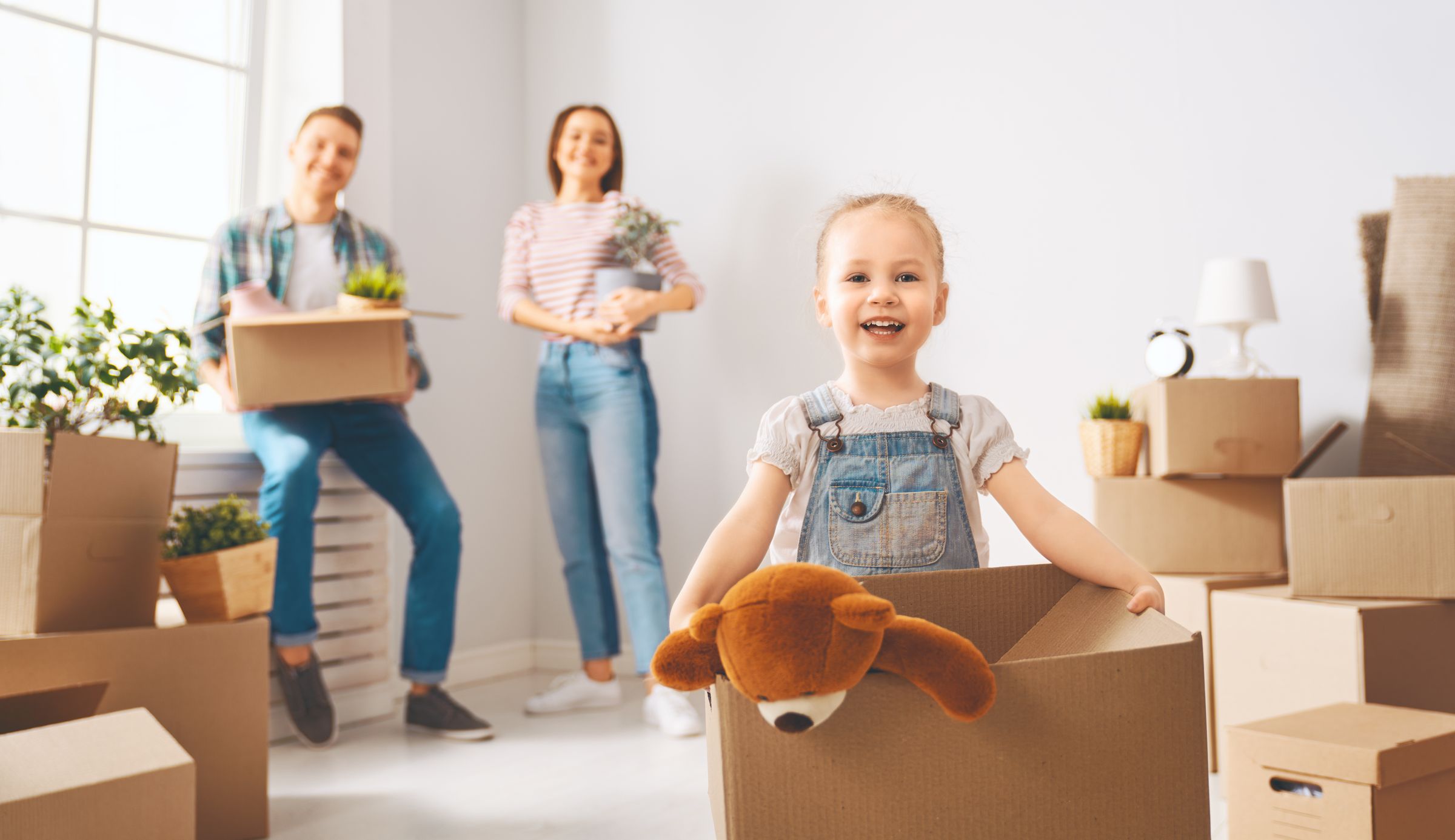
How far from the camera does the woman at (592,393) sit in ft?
7.79

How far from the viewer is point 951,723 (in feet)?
1.80

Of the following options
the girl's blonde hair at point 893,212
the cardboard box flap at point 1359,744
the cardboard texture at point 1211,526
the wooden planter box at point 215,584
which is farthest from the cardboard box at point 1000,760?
the cardboard texture at point 1211,526

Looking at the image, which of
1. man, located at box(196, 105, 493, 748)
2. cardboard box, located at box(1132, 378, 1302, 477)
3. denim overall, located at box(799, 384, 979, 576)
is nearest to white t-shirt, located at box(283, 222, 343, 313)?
man, located at box(196, 105, 493, 748)

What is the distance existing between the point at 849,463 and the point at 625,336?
142 centimetres

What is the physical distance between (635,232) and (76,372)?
122 cm

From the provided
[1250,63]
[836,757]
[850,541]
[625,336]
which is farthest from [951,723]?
[1250,63]

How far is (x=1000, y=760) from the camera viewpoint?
550mm

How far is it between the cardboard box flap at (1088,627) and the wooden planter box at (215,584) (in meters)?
1.27

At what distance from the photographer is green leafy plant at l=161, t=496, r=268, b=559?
1615 millimetres

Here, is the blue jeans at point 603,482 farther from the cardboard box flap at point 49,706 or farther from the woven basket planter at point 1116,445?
the cardboard box flap at point 49,706

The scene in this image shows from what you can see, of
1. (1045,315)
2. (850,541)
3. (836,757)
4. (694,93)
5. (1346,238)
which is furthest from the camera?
(694,93)

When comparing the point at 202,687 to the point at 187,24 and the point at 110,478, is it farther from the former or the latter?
the point at 187,24

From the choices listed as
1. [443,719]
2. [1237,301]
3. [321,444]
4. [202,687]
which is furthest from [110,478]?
[1237,301]

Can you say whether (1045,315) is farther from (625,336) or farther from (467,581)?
(467,581)
